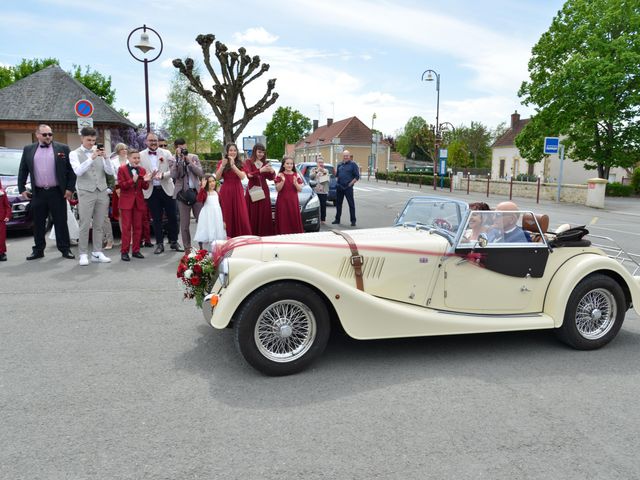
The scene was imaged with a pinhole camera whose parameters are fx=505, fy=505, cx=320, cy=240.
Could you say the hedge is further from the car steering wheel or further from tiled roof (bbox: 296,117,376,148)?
tiled roof (bbox: 296,117,376,148)

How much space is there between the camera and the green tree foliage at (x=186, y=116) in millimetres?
55156

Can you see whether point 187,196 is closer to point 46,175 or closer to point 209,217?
point 209,217

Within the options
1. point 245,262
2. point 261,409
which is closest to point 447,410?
point 261,409

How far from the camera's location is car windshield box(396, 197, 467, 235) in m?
4.82

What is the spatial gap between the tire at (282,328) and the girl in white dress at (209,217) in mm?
4415

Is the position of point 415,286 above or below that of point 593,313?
above

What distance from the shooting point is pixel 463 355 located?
4605 mm

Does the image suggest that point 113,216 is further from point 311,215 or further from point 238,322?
point 238,322

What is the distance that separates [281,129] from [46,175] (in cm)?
8432

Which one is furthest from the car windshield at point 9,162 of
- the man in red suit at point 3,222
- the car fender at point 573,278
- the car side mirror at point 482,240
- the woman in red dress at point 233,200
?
the car fender at point 573,278

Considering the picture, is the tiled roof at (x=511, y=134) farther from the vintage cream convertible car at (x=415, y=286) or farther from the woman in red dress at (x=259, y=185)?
the vintage cream convertible car at (x=415, y=286)

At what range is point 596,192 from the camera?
24359 mm

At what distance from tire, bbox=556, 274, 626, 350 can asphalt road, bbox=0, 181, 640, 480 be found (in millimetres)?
156

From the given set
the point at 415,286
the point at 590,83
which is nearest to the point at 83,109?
the point at 415,286
